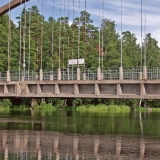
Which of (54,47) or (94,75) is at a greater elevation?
(54,47)

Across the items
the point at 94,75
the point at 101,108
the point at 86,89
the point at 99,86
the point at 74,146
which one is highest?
the point at 94,75

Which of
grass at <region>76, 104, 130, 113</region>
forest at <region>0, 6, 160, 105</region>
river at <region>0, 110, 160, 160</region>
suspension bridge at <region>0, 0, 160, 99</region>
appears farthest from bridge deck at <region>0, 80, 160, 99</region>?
grass at <region>76, 104, 130, 113</region>

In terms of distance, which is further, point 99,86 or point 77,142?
point 99,86

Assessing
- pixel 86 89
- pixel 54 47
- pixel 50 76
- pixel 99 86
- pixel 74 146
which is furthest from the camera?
pixel 54 47

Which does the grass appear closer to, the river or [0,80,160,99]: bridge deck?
the river

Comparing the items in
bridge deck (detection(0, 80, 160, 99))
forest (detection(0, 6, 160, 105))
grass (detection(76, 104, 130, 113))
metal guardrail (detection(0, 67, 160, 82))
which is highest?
forest (detection(0, 6, 160, 105))

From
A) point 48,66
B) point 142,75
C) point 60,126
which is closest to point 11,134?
point 60,126

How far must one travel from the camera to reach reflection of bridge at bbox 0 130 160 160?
44.3 meters

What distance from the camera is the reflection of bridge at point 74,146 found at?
145 ft

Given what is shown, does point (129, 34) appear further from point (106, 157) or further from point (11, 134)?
point (106, 157)

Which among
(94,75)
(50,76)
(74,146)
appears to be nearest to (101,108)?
(94,75)

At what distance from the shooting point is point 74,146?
49.2 meters

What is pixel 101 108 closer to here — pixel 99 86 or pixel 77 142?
pixel 99 86

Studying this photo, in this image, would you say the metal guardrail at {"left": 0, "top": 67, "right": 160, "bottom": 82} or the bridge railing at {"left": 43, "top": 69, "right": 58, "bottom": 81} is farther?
the bridge railing at {"left": 43, "top": 69, "right": 58, "bottom": 81}
